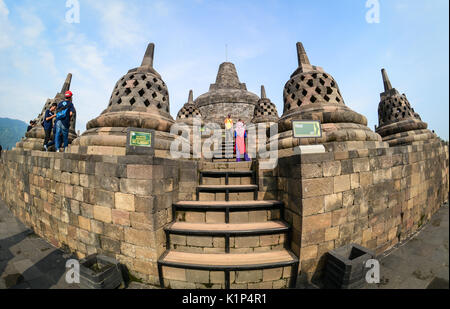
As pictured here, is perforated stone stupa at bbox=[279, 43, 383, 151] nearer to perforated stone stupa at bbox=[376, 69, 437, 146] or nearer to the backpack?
perforated stone stupa at bbox=[376, 69, 437, 146]

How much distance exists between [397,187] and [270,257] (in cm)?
398

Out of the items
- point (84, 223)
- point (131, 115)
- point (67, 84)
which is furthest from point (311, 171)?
point (67, 84)

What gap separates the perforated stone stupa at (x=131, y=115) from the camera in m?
4.44

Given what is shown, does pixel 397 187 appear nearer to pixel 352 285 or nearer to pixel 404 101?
pixel 352 285

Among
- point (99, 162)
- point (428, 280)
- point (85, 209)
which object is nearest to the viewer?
point (428, 280)

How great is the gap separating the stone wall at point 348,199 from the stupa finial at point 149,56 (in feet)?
19.7

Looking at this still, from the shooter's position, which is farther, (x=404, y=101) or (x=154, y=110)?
(x=404, y=101)

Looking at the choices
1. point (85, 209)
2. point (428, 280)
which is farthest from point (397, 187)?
point (85, 209)

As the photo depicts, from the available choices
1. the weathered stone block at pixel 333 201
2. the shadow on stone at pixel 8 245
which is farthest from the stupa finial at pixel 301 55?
the shadow on stone at pixel 8 245

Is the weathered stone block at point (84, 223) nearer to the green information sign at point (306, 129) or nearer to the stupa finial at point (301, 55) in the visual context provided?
the green information sign at point (306, 129)

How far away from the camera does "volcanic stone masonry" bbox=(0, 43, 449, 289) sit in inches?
120

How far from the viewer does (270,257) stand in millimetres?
3051

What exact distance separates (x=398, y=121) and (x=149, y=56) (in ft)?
38.2

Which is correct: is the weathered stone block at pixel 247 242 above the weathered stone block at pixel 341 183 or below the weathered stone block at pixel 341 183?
below
